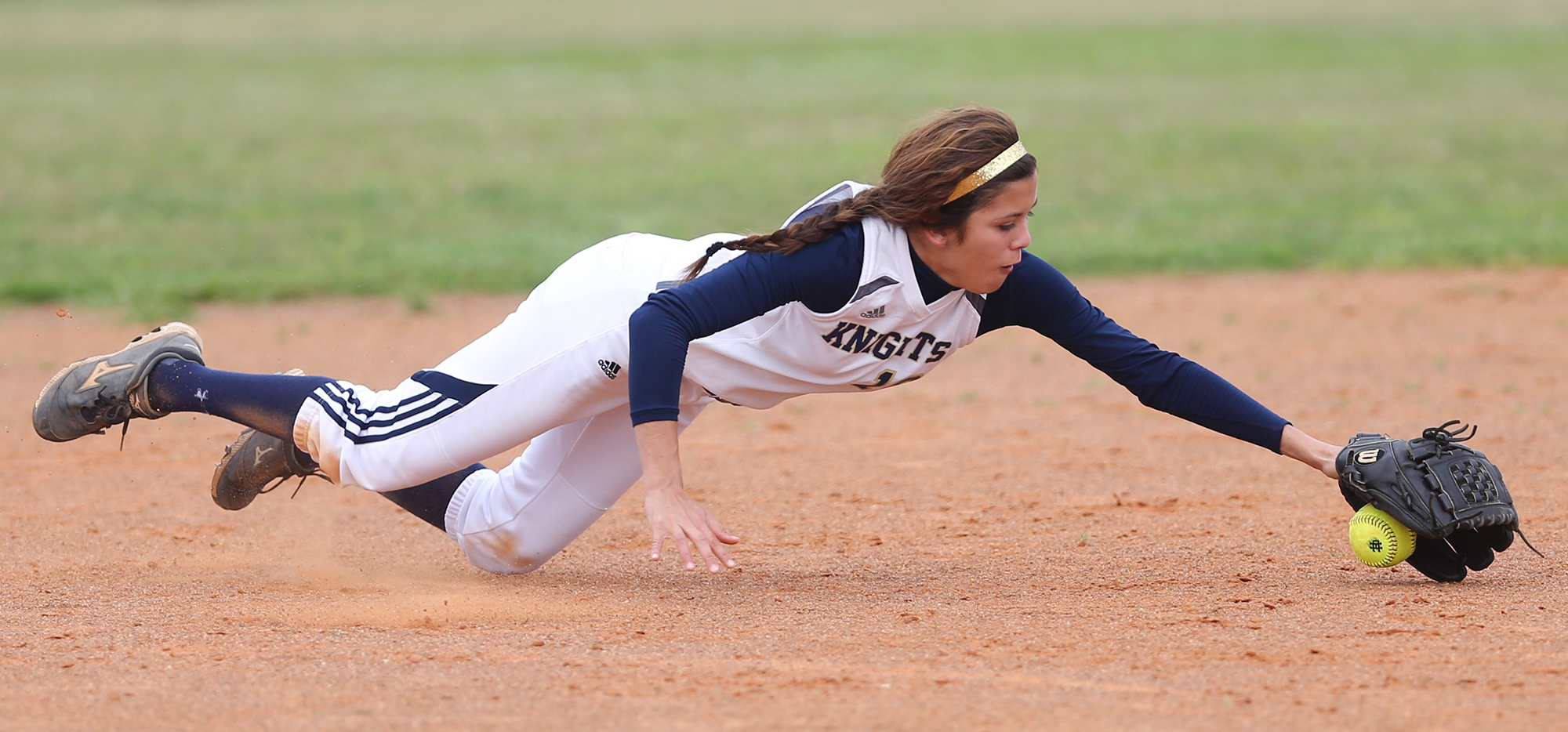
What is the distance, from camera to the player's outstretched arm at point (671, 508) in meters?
2.99

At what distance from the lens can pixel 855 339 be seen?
331 centimetres

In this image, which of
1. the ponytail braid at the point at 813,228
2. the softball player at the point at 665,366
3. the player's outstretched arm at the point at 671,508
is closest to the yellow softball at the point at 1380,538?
the softball player at the point at 665,366

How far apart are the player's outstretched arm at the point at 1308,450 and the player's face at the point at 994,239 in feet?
2.61

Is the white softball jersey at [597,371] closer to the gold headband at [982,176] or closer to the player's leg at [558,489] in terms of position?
the player's leg at [558,489]

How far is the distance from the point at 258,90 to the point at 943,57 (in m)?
10.0

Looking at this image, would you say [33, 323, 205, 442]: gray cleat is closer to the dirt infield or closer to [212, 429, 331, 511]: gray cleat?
[212, 429, 331, 511]: gray cleat

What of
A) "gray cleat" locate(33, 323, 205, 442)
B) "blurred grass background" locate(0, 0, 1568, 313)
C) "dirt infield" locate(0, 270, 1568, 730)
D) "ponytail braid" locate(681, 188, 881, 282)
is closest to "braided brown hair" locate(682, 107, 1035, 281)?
"ponytail braid" locate(681, 188, 881, 282)

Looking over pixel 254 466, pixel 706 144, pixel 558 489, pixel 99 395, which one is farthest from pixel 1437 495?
pixel 706 144

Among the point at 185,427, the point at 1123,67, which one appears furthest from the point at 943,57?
the point at 185,427

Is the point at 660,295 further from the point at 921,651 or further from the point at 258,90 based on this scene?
the point at 258,90

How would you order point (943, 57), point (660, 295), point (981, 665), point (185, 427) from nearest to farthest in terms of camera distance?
A: point (981, 665) < point (660, 295) < point (185, 427) < point (943, 57)

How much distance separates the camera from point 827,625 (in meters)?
3.24

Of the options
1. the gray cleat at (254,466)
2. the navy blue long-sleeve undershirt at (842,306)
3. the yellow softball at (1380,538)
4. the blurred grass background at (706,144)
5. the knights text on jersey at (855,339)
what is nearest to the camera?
the navy blue long-sleeve undershirt at (842,306)

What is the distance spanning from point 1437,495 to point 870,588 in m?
1.27
